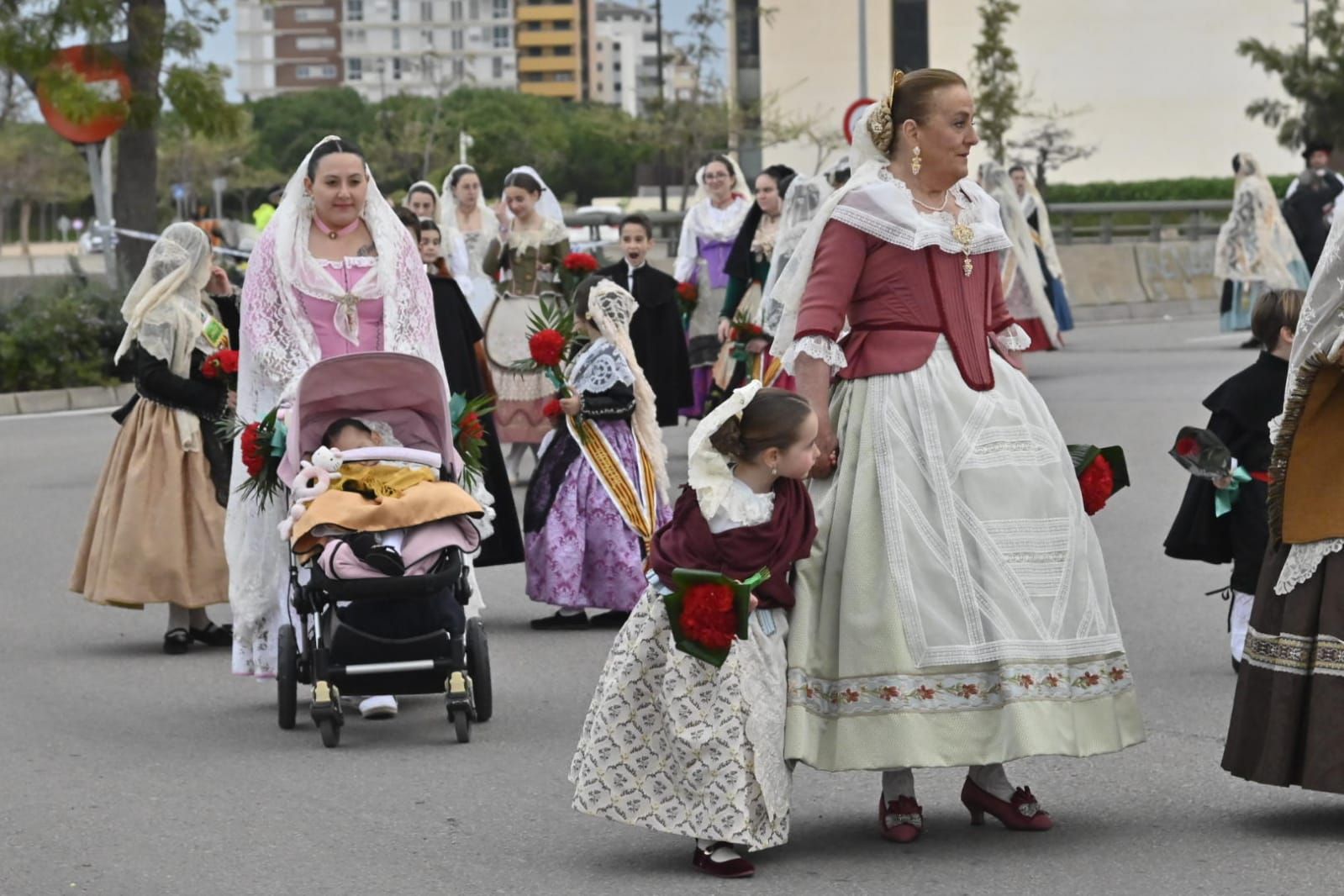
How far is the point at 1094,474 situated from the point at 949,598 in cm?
69

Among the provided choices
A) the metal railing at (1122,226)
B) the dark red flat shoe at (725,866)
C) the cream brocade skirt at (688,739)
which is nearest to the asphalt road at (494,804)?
the dark red flat shoe at (725,866)

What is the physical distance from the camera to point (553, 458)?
36.9 feet

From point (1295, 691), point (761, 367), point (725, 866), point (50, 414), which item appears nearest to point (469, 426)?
point (725, 866)

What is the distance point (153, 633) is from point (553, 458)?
78.3 inches

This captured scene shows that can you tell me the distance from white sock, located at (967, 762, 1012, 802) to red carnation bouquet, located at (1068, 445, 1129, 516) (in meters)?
0.73

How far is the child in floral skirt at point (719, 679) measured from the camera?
20.1 feet

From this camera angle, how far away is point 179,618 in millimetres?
10906

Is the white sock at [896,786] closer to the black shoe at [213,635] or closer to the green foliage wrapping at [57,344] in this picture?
the black shoe at [213,635]

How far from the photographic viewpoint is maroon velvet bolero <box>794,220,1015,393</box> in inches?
260

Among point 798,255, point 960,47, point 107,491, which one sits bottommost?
point 107,491

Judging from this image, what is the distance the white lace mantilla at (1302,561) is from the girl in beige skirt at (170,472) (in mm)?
5249

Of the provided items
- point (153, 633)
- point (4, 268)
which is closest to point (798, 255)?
point (153, 633)

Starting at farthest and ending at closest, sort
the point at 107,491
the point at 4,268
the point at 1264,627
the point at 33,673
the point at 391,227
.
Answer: the point at 4,268 < the point at 107,491 < the point at 33,673 < the point at 391,227 < the point at 1264,627

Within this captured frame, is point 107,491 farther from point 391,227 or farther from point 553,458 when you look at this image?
point 391,227
